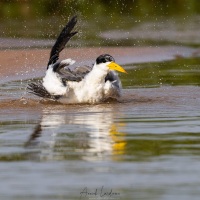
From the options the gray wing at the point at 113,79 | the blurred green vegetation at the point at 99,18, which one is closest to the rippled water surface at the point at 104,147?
the gray wing at the point at 113,79

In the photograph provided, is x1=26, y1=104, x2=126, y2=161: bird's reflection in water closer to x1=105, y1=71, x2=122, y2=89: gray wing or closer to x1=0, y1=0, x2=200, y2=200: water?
x1=0, y1=0, x2=200, y2=200: water

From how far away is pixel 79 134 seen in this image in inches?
380

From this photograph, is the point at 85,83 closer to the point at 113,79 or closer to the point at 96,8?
the point at 113,79

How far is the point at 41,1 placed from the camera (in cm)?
3303

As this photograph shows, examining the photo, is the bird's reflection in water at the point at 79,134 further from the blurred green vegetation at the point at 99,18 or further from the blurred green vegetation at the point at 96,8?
the blurred green vegetation at the point at 96,8

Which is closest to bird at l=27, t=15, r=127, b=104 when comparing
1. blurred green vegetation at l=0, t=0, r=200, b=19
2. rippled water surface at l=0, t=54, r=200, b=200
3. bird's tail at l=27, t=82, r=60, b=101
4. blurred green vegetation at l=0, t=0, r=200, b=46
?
bird's tail at l=27, t=82, r=60, b=101

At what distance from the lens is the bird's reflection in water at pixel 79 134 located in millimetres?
8547

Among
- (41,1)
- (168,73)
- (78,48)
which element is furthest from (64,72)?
(41,1)

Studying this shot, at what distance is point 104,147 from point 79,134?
89cm

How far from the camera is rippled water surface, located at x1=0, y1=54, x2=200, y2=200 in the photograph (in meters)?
7.11

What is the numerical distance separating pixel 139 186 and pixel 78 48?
47.6ft

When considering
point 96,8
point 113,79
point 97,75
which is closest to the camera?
point 97,75

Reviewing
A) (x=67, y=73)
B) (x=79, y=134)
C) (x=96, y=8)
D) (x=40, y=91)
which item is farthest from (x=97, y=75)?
(x=96, y=8)

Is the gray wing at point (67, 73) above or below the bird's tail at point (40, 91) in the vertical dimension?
above
